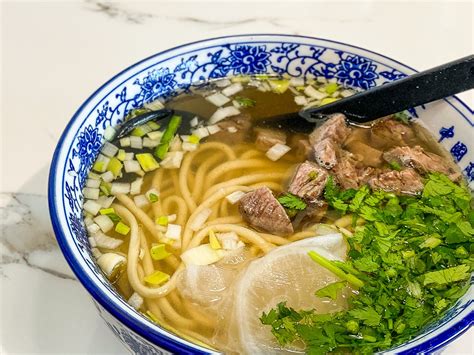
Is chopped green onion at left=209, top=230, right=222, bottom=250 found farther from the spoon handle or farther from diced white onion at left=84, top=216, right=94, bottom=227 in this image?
the spoon handle

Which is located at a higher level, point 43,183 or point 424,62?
point 424,62

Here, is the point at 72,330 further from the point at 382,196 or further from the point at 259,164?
the point at 382,196

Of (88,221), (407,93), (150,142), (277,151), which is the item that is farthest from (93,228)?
(407,93)

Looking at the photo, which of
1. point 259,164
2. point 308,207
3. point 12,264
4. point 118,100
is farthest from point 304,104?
point 12,264

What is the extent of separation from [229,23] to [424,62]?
0.86m

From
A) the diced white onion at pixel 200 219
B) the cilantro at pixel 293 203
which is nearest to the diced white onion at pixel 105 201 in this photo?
the diced white onion at pixel 200 219

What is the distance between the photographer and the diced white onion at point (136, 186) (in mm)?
1594

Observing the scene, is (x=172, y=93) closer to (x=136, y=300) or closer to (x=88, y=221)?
(x=88, y=221)

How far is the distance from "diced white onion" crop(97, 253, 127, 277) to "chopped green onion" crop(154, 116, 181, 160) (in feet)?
1.25

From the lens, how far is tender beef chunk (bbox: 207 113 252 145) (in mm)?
1761

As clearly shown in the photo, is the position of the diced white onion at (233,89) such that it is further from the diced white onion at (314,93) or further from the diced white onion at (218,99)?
the diced white onion at (314,93)

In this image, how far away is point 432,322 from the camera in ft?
3.81

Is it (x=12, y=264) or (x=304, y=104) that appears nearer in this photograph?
(x=12, y=264)

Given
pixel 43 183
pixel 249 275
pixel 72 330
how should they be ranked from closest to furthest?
pixel 249 275
pixel 72 330
pixel 43 183
